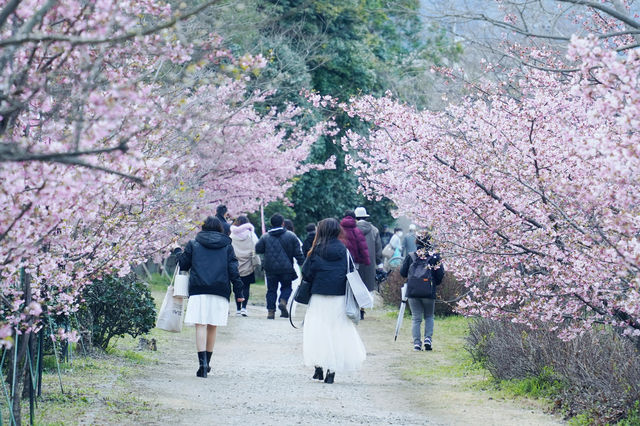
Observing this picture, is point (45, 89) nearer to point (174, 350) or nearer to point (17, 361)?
point (17, 361)

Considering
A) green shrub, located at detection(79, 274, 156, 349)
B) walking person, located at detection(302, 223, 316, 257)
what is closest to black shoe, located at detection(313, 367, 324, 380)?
green shrub, located at detection(79, 274, 156, 349)

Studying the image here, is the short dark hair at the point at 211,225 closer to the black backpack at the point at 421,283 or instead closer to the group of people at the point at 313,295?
the group of people at the point at 313,295

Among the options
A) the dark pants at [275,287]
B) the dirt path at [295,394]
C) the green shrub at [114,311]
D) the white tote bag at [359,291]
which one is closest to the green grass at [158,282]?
the dark pants at [275,287]

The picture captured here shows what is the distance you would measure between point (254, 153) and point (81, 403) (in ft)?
47.4

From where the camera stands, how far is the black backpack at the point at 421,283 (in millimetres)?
12703

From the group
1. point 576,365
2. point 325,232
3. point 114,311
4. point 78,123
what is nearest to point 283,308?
point 114,311

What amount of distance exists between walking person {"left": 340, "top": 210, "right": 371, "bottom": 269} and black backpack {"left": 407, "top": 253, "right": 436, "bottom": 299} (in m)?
2.49

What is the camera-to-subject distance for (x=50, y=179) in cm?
449

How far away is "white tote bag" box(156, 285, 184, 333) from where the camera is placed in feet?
35.8

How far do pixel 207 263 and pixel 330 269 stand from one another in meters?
1.36

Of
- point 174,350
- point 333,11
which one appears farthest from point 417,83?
point 174,350

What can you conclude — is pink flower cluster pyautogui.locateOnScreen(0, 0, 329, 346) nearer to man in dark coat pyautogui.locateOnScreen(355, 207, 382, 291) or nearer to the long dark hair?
the long dark hair

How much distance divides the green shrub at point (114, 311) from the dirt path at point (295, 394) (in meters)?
0.57

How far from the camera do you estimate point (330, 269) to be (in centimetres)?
1016
